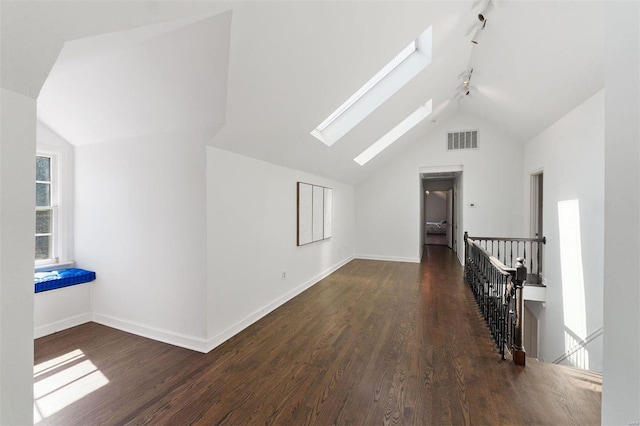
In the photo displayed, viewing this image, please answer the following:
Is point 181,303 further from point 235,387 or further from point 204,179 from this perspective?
point 204,179

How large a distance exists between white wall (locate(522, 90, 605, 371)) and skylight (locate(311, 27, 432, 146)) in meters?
2.10

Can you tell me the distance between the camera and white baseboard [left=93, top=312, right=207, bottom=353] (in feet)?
8.95

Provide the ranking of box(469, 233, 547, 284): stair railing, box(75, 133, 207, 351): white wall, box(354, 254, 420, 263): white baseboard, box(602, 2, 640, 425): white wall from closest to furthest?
1. box(602, 2, 640, 425): white wall
2. box(75, 133, 207, 351): white wall
3. box(469, 233, 547, 284): stair railing
4. box(354, 254, 420, 263): white baseboard

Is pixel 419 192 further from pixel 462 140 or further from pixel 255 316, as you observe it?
pixel 255 316

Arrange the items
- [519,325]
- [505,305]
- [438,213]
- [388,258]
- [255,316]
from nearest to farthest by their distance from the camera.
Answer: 1. [519,325]
2. [505,305]
3. [255,316]
4. [388,258]
5. [438,213]

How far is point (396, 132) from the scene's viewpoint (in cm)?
598

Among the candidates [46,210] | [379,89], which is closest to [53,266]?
[46,210]

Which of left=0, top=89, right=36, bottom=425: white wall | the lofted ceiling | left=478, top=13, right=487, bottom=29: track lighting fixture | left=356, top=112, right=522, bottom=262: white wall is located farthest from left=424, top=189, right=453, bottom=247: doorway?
left=0, top=89, right=36, bottom=425: white wall

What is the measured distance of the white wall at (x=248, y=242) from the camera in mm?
2781

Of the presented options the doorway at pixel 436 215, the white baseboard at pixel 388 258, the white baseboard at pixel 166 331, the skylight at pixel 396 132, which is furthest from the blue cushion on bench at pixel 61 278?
the doorway at pixel 436 215

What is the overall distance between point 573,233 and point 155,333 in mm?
5334

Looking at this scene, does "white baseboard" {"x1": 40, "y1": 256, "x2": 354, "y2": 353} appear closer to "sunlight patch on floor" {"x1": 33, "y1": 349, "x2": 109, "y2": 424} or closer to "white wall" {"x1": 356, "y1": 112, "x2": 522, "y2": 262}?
"sunlight patch on floor" {"x1": 33, "y1": 349, "x2": 109, "y2": 424}

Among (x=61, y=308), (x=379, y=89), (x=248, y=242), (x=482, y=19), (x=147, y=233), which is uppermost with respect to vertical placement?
(x=482, y=19)

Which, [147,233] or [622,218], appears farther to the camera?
[147,233]
